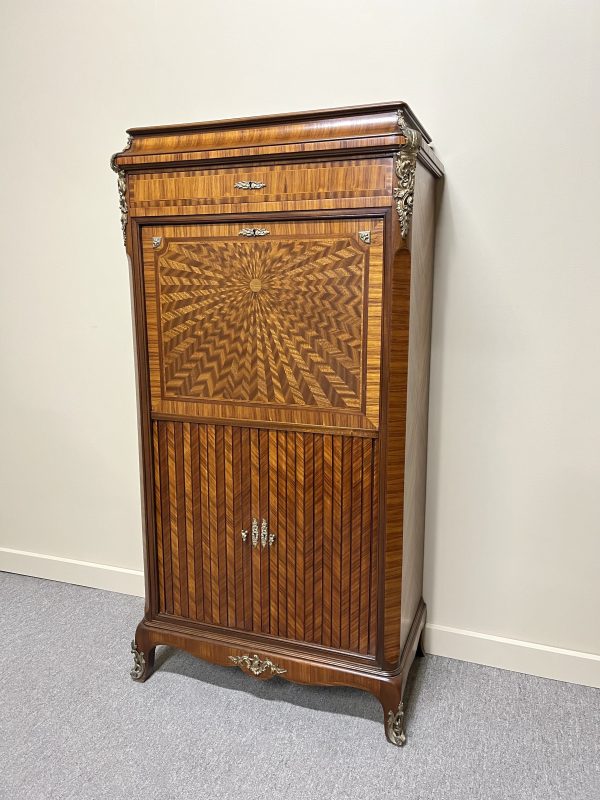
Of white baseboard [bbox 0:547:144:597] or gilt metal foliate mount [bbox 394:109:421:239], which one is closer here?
gilt metal foliate mount [bbox 394:109:421:239]

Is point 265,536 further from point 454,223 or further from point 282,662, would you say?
point 454,223

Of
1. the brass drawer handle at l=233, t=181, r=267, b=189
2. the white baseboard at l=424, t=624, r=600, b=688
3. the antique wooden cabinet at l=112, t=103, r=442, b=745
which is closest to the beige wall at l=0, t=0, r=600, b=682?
the white baseboard at l=424, t=624, r=600, b=688

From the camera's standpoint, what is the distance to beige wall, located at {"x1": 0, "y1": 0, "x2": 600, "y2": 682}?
1558mm

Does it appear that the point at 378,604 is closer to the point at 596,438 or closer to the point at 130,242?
the point at 596,438

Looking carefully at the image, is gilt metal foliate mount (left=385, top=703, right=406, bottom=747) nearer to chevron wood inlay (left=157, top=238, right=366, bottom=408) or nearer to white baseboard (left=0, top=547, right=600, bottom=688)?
white baseboard (left=0, top=547, right=600, bottom=688)

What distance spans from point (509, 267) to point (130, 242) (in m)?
0.95

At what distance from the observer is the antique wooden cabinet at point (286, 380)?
134 centimetres

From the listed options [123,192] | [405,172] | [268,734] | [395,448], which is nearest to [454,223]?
[405,172]

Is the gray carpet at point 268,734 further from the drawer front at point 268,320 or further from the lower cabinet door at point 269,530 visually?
the drawer front at point 268,320

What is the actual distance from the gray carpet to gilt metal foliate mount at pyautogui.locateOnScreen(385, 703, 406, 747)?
0.02 m

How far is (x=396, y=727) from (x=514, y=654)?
→ 468mm

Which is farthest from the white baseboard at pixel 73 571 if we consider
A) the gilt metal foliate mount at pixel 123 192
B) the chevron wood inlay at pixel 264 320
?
the gilt metal foliate mount at pixel 123 192

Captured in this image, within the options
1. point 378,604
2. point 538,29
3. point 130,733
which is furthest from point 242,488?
point 538,29

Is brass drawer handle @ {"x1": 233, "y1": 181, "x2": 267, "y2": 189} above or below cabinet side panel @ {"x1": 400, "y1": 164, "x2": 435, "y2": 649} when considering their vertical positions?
above
